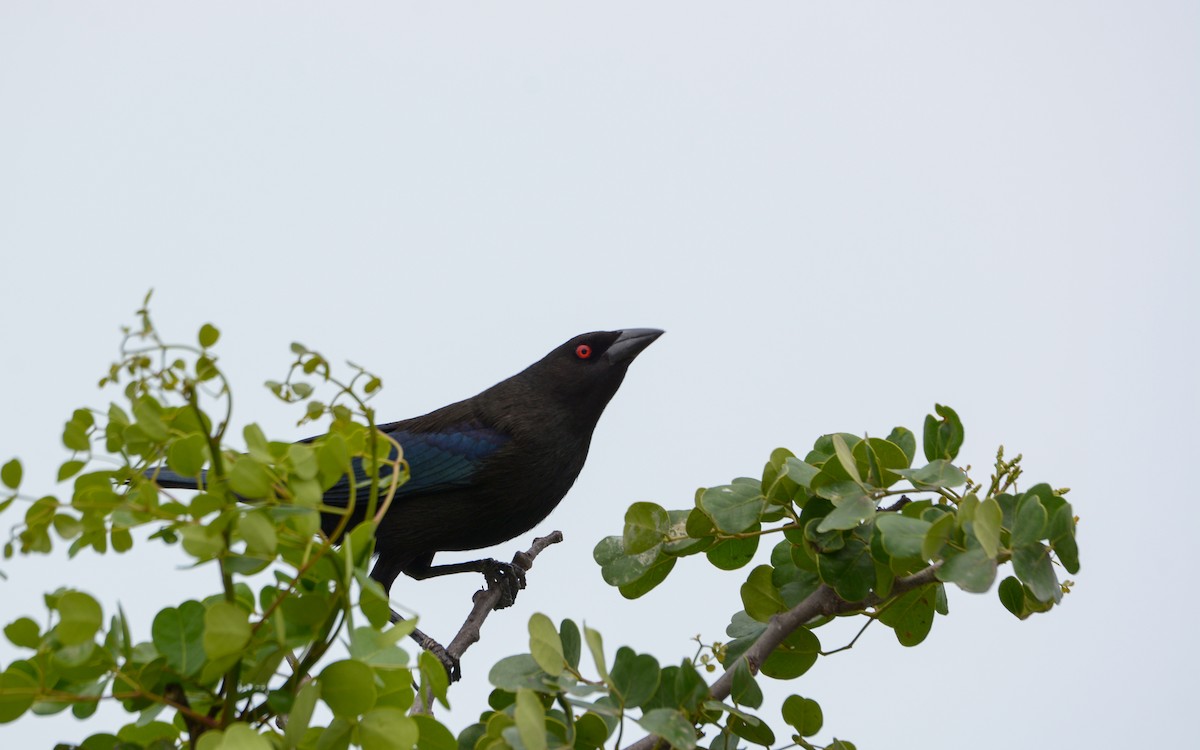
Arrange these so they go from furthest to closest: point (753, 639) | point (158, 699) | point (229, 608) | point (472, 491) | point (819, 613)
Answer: point (472, 491), point (753, 639), point (819, 613), point (158, 699), point (229, 608)

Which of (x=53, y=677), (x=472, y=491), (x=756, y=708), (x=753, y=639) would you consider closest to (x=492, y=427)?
(x=472, y=491)

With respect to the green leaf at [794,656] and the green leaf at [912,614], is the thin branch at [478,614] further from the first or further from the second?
the green leaf at [912,614]

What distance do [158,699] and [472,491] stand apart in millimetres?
3329

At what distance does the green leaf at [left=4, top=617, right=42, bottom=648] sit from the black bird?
2.98m

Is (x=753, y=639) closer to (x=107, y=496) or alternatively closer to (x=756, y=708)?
(x=756, y=708)

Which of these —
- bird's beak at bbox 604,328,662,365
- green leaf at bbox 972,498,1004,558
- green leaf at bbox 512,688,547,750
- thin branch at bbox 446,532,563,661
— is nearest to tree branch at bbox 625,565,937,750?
green leaf at bbox 972,498,1004,558

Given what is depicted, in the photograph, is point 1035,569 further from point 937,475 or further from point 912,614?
point 912,614

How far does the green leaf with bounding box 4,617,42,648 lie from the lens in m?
1.59

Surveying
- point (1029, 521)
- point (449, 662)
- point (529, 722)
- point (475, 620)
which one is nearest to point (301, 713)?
point (529, 722)

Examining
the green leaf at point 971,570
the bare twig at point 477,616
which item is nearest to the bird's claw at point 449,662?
the bare twig at point 477,616

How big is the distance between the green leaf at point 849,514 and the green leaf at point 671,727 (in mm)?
413

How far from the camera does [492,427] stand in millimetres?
5070

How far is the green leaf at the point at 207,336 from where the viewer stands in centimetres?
156

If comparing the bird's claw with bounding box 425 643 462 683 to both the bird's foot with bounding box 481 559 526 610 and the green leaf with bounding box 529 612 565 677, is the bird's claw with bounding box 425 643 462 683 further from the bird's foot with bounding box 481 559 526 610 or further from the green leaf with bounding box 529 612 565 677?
the green leaf with bounding box 529 612 565 677
